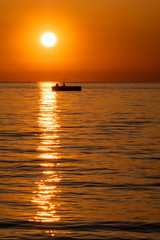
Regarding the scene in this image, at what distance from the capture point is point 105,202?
18703 millimetres

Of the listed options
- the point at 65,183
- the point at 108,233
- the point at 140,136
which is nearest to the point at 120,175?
the point at 65,183

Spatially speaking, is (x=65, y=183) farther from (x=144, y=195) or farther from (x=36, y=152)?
(x=36, y=152)

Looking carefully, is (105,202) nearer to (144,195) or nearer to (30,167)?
(144,195)

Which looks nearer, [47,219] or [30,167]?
[47,219]

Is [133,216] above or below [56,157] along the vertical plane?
below

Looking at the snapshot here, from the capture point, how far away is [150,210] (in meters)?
17.8

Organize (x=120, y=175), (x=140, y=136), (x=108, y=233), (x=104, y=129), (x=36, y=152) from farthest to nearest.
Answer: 1. (x=104, y=129)
2. (x=140, y=136)
3. (x=36, y=152)
4. (x=120, y=175)
5. (x=108, y=233)

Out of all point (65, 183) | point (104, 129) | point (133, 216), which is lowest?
point (133, 216)

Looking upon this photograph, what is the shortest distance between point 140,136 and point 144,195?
2157 centimetres

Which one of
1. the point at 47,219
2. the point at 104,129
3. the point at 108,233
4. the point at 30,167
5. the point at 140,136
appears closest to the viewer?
the point at 108,233

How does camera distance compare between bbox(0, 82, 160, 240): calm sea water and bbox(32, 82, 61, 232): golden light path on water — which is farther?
bbox(32, 82, 61, 232): golden light path on water

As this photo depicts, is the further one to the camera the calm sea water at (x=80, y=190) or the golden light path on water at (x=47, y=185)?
the golden light path on water at (x=47, y=185)

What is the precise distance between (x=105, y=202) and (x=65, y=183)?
141 inches

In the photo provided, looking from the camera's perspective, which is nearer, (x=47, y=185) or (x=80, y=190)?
(x=80, y=190)
